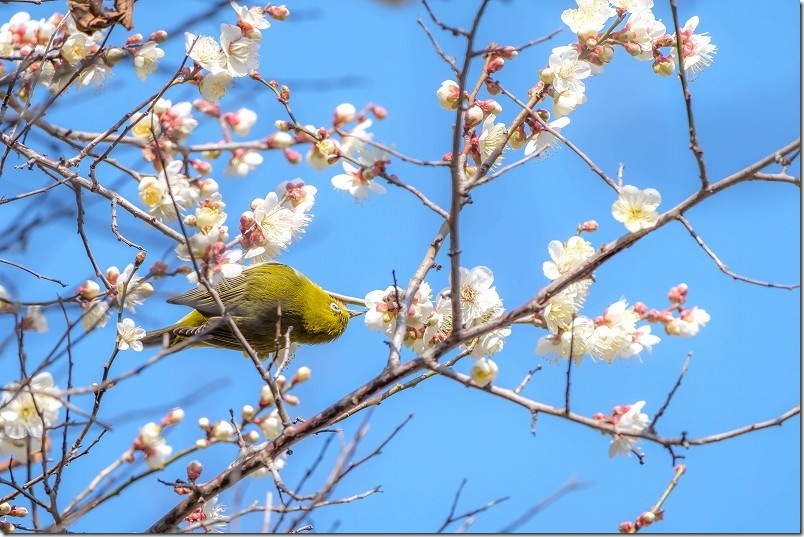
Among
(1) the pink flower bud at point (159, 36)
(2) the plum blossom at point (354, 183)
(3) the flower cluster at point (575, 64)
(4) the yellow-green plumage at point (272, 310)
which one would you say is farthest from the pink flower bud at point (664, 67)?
(4) the yellow-green plumage at point (272, 310)

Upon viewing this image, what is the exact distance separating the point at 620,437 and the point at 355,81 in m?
1.39

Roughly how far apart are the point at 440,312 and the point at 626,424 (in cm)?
97

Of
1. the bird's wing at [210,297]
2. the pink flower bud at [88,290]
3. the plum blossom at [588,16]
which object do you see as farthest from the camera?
the bird's wing at [210,297]

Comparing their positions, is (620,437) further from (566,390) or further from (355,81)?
(355,81)

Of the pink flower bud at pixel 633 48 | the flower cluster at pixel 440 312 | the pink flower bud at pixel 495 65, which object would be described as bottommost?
the flower cluster at pixel 440 312

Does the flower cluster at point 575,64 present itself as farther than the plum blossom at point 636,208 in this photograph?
Yes

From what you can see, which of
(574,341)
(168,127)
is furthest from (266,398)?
(574,341)

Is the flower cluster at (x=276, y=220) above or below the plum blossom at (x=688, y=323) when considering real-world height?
above

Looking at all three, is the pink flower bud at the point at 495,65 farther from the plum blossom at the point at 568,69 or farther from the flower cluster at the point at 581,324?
the flower cluster at the point at 581,324

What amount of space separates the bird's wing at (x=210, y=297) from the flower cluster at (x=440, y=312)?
896 millimetres

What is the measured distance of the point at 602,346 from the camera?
3016 millimetres

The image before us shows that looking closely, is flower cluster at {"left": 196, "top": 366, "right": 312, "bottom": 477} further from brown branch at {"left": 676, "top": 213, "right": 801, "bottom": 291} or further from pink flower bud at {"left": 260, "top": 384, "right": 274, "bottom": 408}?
brown branch at {"left": 676, "top": 213, "right": 801, "bottom": 291}

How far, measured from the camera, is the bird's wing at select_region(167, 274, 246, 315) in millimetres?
4363

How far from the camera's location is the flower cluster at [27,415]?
108 inches
